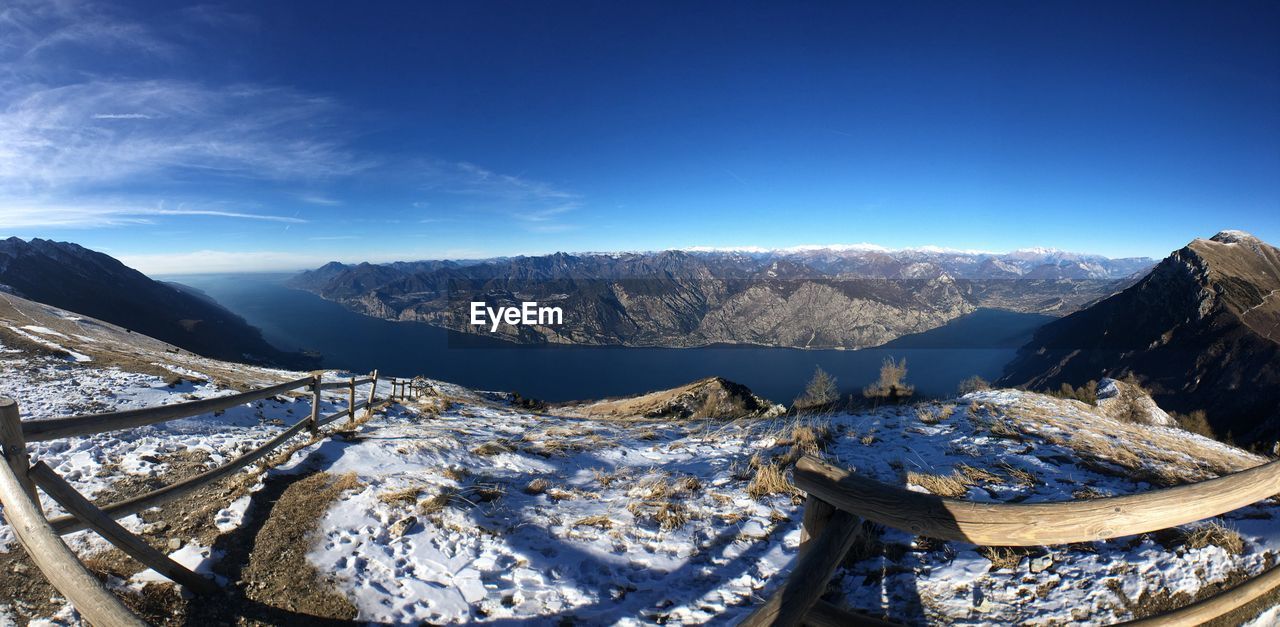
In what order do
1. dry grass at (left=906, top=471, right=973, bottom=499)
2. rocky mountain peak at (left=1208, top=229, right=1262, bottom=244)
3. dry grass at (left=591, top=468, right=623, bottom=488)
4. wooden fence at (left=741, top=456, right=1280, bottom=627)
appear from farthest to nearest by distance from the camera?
1. rocky mountain peak at (left=1208, top=229, right=1262, bottom=244)
2. dry grass at (left=591, top=468, right=623, bottom=488)
3. dry grass at (left=906, top=471, right=973, bottom=499)
4. wooden fence at (left=741, top=456, right=1280, bottom=627)

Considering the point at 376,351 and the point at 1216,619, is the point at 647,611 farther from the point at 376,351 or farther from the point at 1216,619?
the point at 376,351

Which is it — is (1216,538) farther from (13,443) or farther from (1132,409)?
(1132,409)

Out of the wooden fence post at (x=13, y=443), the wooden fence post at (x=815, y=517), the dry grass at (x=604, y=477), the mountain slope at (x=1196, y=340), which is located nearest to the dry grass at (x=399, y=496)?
the dry grass at (x=604, y=477)

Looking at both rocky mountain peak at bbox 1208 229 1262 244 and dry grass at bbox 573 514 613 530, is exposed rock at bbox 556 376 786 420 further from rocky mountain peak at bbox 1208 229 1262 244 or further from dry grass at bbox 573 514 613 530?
rocky mountain peak at bbox 1208 229 1262 244

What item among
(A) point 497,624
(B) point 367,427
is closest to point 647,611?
(A) point 497,624

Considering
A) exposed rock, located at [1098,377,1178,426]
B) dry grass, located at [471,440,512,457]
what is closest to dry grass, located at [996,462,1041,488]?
dry grass, located at [471,440,512,457]

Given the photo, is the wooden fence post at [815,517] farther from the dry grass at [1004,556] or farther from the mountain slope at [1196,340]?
the mountain slope at [1196,340]

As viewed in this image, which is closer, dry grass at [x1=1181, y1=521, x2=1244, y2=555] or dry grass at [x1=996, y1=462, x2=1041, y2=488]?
dry grass at [x1=1181, y1=521, x2=1244, y2=555]

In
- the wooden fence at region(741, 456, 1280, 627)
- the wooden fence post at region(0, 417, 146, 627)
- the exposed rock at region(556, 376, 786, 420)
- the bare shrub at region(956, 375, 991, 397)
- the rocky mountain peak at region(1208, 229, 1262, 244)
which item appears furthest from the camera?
the rocky mountain peak at region(1208, 229, 1262, 244)

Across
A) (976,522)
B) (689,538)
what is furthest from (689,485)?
(976,522)
